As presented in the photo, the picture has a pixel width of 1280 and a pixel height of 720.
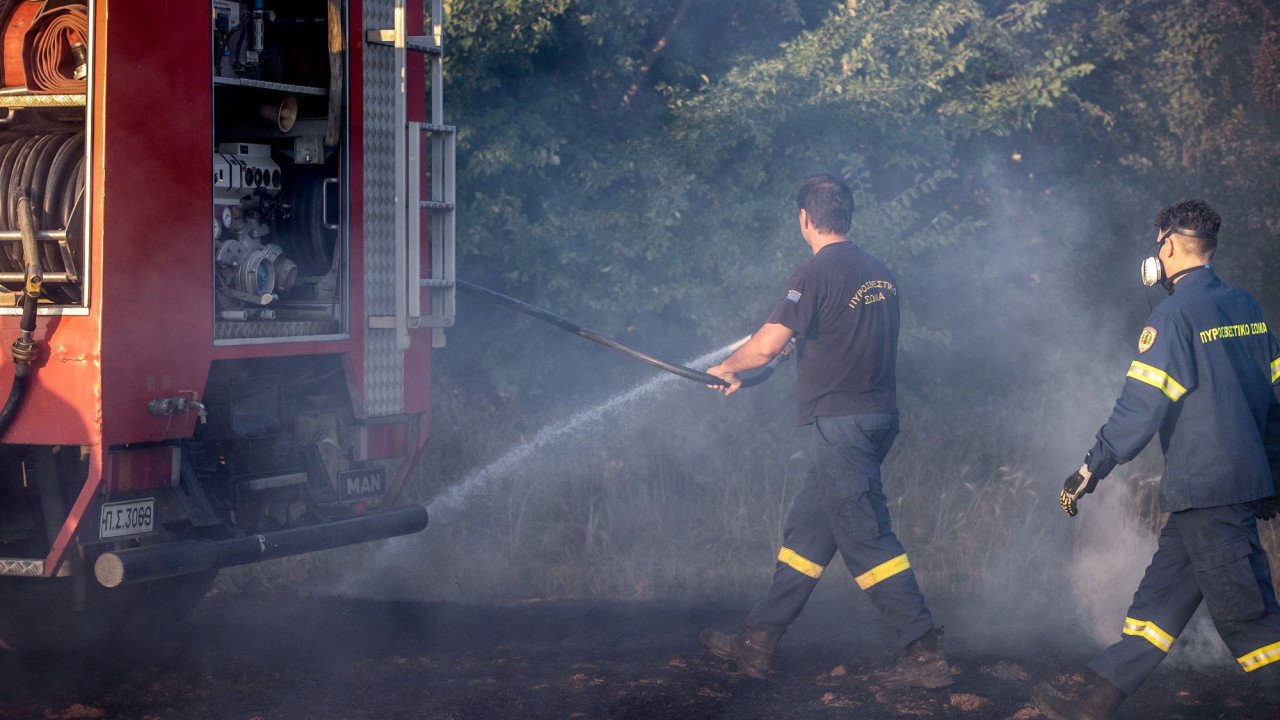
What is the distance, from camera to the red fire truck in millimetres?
4359

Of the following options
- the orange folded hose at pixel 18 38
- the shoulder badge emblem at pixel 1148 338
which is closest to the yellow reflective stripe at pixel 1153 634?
the shoulder badge emblem at pixel 1148 338

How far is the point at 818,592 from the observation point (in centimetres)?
666

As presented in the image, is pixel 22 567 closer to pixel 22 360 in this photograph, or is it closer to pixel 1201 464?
pixel 22 360

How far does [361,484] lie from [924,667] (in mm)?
2753

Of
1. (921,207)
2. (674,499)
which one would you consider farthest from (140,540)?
(921,207)

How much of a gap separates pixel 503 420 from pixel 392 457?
2.99 meters

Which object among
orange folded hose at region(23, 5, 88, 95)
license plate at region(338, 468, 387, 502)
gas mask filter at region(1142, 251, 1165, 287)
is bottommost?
license plate at region(338, 468, 387, 502)

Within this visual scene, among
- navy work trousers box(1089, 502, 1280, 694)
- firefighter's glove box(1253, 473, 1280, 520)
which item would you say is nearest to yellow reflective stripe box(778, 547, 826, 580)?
navy work trousers box(1089, 502, 1280, 694)

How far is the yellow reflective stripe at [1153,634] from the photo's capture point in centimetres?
426

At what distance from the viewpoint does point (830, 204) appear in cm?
518

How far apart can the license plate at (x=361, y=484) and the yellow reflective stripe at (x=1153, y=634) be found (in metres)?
3.45

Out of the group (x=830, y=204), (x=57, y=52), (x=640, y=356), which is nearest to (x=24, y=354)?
(x=57, y=52)

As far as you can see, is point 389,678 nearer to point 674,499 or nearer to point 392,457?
point 392,457

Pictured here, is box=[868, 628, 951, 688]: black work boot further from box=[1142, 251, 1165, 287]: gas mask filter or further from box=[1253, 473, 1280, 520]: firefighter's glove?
box=[1142, 251, 1165, 287]: gas mask filter
